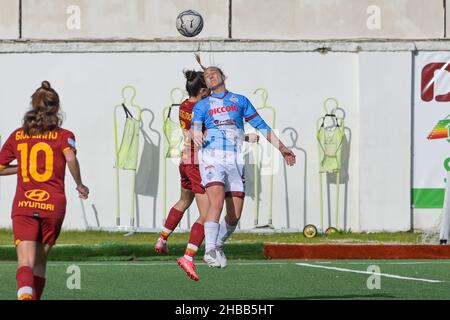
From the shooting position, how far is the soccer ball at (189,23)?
21.4m

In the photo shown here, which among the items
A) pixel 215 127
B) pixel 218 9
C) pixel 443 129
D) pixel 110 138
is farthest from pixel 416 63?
pixel 215 127

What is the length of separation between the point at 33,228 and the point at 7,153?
702mm

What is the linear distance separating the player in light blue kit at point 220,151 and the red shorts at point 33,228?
3.04 m

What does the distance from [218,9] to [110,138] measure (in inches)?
117

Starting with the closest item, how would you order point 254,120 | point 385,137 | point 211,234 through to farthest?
point 211,234, point 254,120, point 385,137

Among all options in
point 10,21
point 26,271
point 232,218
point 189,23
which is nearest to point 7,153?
point 26,271

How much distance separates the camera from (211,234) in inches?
507

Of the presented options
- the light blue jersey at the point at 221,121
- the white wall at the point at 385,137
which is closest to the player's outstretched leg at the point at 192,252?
the light blue jersey at the point at 221,121

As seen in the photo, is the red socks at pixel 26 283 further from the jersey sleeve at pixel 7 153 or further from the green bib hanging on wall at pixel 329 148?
the green bib hanging on wall at pixel 329 148

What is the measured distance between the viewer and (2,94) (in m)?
21.7

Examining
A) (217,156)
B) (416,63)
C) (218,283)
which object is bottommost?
(218,283)

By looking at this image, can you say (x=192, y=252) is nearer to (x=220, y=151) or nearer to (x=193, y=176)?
(x=220, y=151)

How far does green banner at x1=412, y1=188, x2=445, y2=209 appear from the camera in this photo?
2164 centimetres
